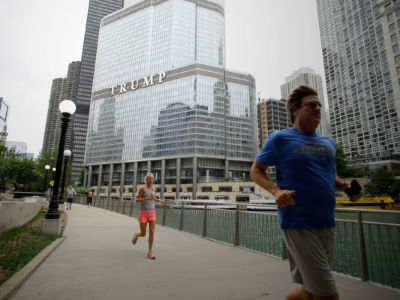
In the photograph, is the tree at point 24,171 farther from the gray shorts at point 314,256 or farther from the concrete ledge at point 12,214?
the gray shorts at point 314,256

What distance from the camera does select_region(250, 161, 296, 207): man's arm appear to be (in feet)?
5.04

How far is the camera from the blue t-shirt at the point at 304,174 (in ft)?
5.42

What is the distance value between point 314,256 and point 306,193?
0.43 metres

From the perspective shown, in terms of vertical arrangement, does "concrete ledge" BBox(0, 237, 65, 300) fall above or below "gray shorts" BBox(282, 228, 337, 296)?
below

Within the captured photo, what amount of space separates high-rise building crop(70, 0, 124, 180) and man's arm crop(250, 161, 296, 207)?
560 ft

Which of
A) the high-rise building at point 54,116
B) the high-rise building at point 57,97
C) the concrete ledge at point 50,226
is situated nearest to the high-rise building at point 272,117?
the concrete ledge at point 50,226

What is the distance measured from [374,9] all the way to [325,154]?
13482cm

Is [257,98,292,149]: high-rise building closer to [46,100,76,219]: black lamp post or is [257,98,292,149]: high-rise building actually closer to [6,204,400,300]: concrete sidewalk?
[46,100,76,219]: black lamp post

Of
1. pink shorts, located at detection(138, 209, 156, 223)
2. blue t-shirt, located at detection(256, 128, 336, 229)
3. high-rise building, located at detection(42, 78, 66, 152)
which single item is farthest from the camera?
high-rise building, located at detection(42, 78, 66, 152)

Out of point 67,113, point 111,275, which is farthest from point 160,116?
point 111,275

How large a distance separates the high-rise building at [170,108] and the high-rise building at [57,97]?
68.6 metres

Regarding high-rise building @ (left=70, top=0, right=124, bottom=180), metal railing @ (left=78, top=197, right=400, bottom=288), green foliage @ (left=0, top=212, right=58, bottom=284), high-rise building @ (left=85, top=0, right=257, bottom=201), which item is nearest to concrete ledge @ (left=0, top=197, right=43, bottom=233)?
green foliage @ (left=0, top=212, right=58, bottom=284)

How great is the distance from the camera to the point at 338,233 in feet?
14.3

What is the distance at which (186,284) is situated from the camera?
3445 millimetres
